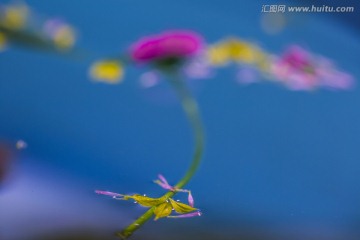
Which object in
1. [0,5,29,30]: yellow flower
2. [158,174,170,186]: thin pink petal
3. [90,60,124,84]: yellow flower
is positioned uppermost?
[0,5,29,30]: yellow flower

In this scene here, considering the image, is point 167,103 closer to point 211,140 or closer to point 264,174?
point 211,140

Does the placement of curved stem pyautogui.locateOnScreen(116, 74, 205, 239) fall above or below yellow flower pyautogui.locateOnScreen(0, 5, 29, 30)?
below

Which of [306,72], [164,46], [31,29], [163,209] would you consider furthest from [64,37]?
[306,72]

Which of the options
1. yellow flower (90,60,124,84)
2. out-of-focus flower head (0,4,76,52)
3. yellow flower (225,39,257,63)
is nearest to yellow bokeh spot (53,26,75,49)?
out-of-focus flower head (0,4,76,52)

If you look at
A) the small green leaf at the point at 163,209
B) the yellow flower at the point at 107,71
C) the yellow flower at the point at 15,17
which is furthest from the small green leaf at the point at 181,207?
the yellow flower at the point at 15,17

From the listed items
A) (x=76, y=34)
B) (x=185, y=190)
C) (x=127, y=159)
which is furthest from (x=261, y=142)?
(x=76, y=34)

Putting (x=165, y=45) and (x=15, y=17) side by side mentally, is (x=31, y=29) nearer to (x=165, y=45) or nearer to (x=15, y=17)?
(x=15, y=17)

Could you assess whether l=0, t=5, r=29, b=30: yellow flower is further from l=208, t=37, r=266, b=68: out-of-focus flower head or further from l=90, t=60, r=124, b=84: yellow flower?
l=208, t=37, r=266, b=68: out-of-focus flower head
